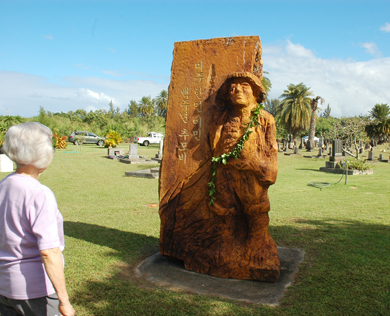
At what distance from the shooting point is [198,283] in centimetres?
379

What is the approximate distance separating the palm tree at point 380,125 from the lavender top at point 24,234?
39.1 meters

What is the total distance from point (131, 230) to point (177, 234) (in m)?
1.82

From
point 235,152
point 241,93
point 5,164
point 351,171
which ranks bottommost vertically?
point 5,164

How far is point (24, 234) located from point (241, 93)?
269 centimetres

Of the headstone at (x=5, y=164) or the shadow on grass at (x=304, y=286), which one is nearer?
the shadow on grass at (x=304, y=286)

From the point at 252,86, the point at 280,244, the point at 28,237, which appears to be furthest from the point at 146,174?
the point at 28,237

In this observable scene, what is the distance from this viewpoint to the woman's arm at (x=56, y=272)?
1.84 meters

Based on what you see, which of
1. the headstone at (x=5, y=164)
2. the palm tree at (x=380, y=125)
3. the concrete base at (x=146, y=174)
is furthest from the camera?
the palm tree at (x=380, y=125)

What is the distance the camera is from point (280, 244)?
5.17m

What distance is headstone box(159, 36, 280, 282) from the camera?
3869mm

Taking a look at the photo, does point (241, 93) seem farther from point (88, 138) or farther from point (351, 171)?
point (88, 138)

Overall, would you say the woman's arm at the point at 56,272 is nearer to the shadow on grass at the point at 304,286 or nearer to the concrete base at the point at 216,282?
the shadow on grass at the point at 304,286

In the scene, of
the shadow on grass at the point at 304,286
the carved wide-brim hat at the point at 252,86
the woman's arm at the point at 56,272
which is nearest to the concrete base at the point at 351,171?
the shadow on grass at the point at 304,286

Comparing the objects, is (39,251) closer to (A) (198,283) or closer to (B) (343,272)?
(A) (198,283)
